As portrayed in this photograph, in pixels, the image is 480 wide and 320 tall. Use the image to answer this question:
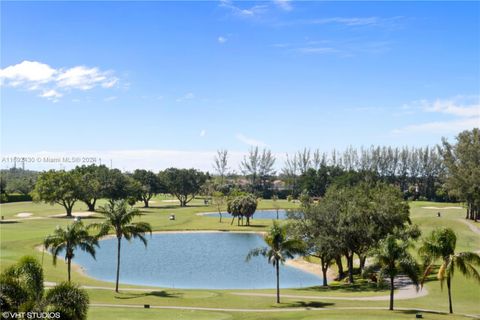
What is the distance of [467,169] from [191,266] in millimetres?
63185

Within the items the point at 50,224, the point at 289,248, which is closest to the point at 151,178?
the point at 50,224

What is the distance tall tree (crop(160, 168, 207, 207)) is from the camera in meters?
184

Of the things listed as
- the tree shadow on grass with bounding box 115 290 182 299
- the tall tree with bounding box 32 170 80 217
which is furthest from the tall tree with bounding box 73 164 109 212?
the tree shadow on grass with bounding box 115 290 182 299

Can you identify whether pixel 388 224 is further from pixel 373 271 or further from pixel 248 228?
pixel 248 228

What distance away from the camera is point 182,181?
18462cm

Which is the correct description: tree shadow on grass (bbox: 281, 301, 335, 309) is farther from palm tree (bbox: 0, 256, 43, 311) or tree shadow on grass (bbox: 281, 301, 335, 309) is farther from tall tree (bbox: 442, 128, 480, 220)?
tall tree (bbox: 442, 128, 480, 220)

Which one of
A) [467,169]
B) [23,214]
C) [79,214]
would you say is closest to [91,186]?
[79,214]

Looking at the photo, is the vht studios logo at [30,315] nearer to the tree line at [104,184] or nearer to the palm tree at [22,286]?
the palm tree at [22,286]

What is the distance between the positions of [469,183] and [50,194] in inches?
3908

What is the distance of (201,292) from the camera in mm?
51312

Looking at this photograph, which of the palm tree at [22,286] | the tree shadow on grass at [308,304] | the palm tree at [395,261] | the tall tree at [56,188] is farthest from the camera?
the tall tree at [56,188]

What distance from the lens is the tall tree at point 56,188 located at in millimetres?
132500

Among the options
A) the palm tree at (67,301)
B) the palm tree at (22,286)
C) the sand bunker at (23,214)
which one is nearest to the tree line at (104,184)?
the sand bunker at (23,214)

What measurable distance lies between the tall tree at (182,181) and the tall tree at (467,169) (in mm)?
96944
